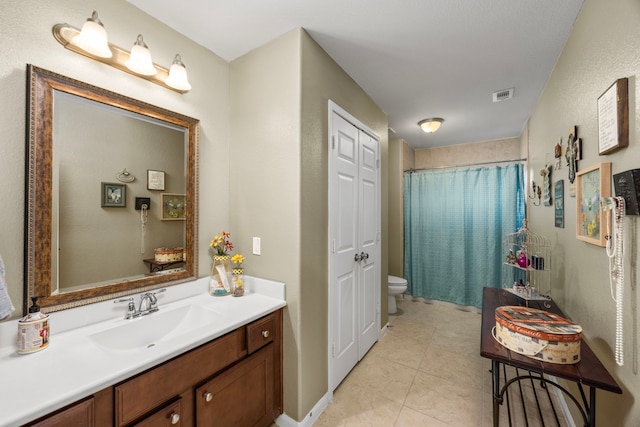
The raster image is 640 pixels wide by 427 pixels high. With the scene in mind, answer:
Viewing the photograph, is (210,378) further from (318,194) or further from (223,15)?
(223,15)

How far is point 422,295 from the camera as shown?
3.84 meters

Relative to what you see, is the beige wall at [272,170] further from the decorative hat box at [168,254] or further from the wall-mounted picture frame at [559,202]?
the wall-mounted picture frame at [559,202]

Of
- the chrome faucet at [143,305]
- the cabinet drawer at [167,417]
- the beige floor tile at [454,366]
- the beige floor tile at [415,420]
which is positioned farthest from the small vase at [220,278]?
the beige floor tile at [454,366]

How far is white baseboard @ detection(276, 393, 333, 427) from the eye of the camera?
5.19ft

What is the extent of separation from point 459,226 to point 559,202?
5.84 ft

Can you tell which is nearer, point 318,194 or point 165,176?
point 165,176

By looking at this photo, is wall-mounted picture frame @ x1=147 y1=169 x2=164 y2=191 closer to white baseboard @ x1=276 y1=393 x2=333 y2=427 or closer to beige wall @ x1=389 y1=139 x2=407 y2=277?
white baseboard @ x1=276 y1=393 x2=333 y2=427

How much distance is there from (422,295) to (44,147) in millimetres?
4058

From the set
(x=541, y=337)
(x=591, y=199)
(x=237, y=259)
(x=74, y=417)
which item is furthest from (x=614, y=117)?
(x=74, y=417)

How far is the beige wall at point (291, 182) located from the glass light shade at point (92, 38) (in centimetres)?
78

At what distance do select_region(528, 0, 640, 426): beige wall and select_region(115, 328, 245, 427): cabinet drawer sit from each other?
61.4 inches

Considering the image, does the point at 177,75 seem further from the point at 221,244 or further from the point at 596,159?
the point at 596,159

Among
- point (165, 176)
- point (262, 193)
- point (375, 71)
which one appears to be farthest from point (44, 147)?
point (375, 71)

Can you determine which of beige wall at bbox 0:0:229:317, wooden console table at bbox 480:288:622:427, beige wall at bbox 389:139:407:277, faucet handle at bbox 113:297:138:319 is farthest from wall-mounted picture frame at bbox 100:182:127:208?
beige wall at bbox 389:139:407:277
